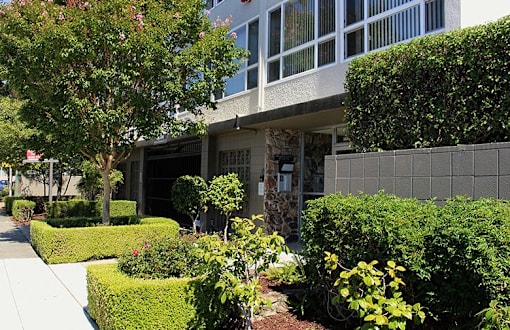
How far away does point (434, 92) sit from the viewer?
18.7 ft

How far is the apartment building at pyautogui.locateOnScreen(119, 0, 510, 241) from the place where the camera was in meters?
8.50

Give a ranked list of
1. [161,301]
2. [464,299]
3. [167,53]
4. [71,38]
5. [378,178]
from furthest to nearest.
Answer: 1. [167,53]
2. [71,38]
3. [378,178]
4. [161,301]
5. [464,299]

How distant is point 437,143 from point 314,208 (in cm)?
178

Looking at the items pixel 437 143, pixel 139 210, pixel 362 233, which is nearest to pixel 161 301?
pixel 362 233

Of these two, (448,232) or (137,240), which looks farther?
(137,240)

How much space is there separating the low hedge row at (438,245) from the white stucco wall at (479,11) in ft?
12.6

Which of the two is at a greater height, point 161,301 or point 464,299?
point 464,299

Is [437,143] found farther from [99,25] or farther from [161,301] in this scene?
[99,25]

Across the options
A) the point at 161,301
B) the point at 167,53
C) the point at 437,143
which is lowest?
the point at 161,301

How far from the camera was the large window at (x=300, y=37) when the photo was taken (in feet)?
33.2

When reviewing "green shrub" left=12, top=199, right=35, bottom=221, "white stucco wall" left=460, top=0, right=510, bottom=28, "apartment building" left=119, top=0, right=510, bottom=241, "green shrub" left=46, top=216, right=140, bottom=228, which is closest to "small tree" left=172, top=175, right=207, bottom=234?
"apartment building" left=119, top=0, right=510, bottom=241

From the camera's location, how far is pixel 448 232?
12.3 ft

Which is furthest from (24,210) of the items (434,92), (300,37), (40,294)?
(434,92)

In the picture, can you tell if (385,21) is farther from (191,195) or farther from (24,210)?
(24,210)
